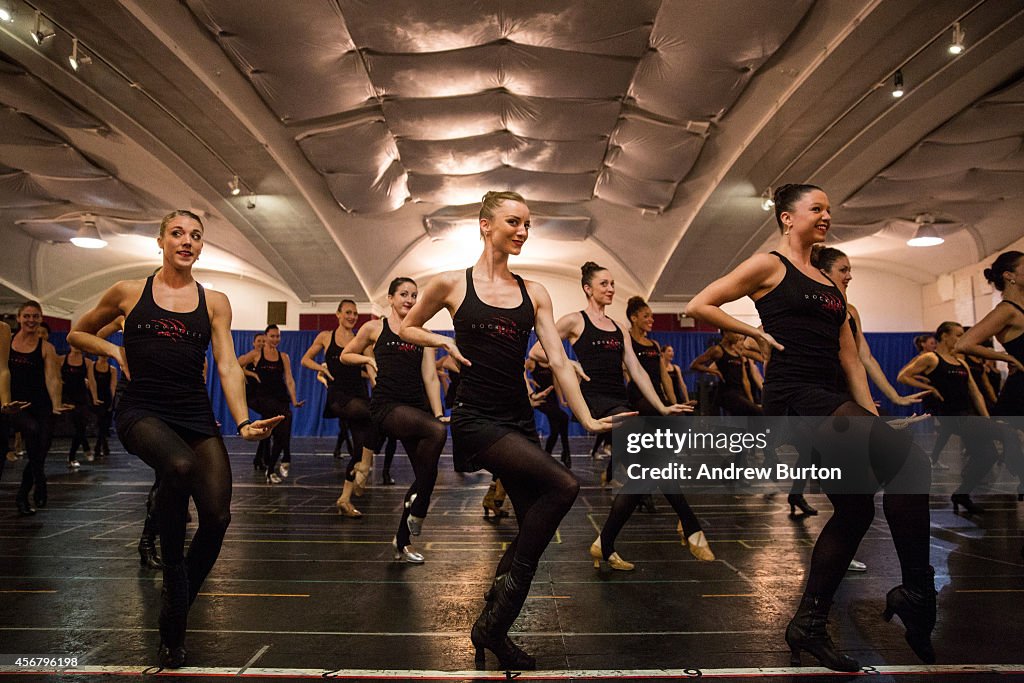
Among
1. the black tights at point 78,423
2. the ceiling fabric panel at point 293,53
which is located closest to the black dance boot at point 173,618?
the ceiling fabric panel at point 293,53

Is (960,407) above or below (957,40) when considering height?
below

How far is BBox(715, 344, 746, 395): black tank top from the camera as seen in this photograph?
23.6 ft

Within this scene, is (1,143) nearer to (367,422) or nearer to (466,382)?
(367,422)

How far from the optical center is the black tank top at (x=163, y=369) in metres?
2.41

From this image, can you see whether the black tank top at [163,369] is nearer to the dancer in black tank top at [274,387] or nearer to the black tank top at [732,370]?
the dancer in black tank top at [274,387]

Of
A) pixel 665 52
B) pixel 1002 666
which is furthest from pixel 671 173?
pixel 1002 666

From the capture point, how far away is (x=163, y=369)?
2428 millimetres

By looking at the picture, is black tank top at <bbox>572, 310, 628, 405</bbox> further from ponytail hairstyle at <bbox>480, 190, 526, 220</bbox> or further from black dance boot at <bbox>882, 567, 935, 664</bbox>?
black dance boot at <bbox>882, 567, 935, 664</bbox>

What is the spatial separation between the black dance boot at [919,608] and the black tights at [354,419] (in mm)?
3657

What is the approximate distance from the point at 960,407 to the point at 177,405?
626cm

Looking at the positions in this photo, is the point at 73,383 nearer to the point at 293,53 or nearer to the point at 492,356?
the point at 293,53

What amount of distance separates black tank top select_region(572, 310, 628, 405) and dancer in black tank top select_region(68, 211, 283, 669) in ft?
6.49

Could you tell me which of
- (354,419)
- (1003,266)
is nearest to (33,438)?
(354,419)

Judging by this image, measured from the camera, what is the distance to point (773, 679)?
205cm
